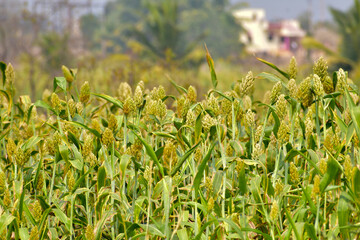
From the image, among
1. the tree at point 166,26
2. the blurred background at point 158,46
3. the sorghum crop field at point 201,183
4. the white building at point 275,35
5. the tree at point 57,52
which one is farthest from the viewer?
the white building at point 275,35

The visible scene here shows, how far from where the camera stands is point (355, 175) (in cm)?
104

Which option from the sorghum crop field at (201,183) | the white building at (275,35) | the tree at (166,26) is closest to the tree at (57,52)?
the tree at (166,26)

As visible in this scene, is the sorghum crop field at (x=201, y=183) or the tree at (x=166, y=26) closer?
the sorghum crop field at (x=201, y=183)

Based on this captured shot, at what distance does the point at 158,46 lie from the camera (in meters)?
22.7

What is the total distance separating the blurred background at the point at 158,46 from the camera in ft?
27.8

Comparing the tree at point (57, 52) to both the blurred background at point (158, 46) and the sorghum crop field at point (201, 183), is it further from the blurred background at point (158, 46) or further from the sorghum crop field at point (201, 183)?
the sorghum crop field at point (201, 183)

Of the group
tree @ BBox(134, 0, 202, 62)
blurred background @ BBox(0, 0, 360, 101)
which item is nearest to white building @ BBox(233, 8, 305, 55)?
blurred background @ BBox(0, 0, 360, 101)

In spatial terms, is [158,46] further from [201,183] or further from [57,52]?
[201,183]

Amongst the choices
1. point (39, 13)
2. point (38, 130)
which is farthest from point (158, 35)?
point (38, 130)

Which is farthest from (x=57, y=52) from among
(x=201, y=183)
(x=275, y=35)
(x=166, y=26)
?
(x=275, y=35)

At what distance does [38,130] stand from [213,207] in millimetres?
1012

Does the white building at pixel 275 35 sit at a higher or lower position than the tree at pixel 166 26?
higher

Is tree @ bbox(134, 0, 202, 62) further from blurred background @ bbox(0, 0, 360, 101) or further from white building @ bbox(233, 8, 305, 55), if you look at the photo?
white building @ bbox(233, 8, 305, 55)

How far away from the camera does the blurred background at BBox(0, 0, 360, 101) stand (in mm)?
8477
